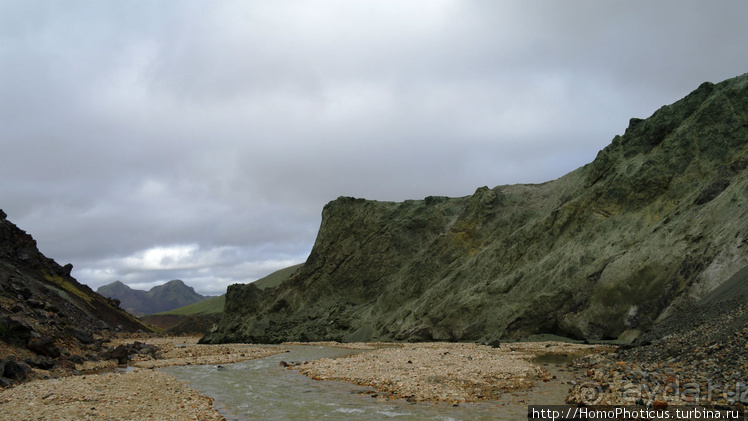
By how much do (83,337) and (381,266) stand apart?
4057 centimetres

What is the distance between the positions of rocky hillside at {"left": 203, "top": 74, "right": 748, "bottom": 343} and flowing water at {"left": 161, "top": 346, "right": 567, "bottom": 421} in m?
13.1

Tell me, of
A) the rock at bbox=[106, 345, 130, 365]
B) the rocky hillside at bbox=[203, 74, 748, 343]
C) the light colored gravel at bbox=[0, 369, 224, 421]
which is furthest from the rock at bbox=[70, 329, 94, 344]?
the rocky hillside at bbox=[203, 74, 748, 343]

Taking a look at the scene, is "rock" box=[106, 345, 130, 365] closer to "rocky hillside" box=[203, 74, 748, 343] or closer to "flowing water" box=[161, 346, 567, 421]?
"flowing water" box=[161, 346, 567, 421]

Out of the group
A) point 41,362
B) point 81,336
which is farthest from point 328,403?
point 81,336

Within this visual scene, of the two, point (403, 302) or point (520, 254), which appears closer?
point (520, 254)

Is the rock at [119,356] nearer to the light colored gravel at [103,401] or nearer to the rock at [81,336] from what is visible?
the rock at [81,336]

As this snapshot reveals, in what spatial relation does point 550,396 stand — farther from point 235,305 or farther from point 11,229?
point 11,229

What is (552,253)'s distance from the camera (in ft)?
138

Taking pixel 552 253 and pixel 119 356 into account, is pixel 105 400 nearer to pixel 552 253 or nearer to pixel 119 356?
pixel 119 356

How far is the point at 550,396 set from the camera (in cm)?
1516

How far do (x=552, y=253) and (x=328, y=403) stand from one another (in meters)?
31.7

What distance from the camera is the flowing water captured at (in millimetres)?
13766

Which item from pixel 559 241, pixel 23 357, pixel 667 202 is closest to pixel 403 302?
pixel 559 241

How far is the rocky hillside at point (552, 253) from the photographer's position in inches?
1203
